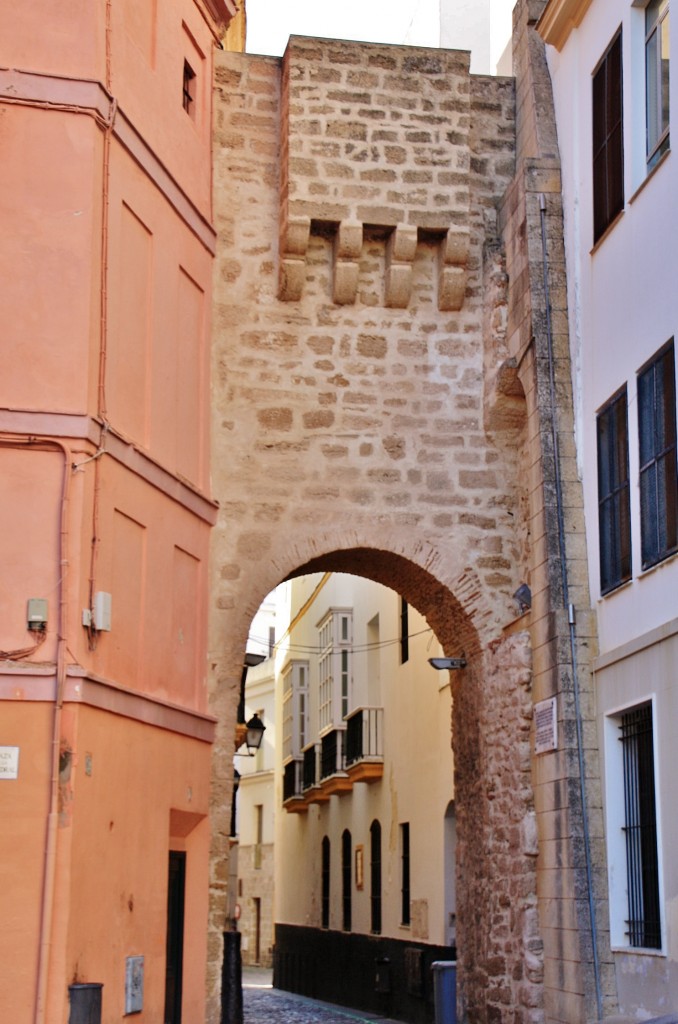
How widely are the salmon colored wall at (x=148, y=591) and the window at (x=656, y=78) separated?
3.83 meters

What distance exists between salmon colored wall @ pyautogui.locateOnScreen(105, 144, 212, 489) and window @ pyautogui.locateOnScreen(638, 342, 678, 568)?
125 inches

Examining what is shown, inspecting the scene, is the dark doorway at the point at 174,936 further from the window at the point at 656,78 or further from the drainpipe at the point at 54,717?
the window at the point at 656,78

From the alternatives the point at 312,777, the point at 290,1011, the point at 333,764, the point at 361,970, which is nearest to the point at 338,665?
the point at 333,764

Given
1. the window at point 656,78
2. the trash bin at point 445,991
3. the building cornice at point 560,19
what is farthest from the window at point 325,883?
the window at point 656,78

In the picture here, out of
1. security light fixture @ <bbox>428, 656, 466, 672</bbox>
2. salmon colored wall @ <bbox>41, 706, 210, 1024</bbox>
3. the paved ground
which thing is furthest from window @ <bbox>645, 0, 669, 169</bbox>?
the paved ground

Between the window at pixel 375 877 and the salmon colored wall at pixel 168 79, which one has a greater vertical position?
the salmon colored wall at pixel 168 79

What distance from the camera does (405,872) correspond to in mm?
17344

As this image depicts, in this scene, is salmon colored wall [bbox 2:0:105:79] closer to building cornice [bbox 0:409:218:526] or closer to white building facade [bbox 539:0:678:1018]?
building cornice [bbox 0:409:218:526]

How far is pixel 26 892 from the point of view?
8.00 metres

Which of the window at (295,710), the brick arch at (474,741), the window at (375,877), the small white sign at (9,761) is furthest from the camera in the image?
the window at (295,710)

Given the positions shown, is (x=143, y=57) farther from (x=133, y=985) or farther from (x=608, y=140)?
(x=133, y=985)

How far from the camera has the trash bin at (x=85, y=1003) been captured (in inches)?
313

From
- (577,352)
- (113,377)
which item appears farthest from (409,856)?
(113,377)

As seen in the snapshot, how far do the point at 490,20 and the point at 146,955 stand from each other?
1180 centimetres
